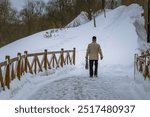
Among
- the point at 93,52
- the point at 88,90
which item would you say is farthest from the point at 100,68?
the point at 88,90

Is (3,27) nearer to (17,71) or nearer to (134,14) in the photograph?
(134,14)

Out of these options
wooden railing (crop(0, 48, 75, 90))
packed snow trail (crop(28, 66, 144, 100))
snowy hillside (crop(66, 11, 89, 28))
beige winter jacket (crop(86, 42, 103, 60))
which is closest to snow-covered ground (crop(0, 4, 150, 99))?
packed snow trail (crop(28, 66, 144, 100))

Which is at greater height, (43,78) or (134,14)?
(134,14)

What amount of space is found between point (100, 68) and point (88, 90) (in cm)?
886

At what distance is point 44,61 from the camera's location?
18531mm

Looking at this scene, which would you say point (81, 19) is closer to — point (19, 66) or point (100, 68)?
point (100, 68)

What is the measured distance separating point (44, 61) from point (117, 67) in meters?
4.54

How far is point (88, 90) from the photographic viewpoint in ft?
40.0

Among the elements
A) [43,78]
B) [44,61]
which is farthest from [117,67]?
[43,78]

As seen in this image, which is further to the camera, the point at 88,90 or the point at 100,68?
the point at 100,68

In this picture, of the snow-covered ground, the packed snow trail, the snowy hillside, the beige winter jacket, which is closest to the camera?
the packed snow trail

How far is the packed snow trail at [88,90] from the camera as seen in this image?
11.1 m

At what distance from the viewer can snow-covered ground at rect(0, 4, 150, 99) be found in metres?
11.9

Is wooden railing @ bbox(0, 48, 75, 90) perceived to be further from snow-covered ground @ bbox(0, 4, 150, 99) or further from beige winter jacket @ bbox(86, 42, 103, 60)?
beige winter jacket @ bbox(86, 42, 103, 60)
